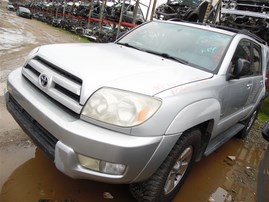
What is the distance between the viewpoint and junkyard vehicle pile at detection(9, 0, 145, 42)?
661 inches

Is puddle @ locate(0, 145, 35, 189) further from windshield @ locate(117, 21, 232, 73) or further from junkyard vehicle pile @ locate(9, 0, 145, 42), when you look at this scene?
junkyard vehicle pile @ locate(9, 0, 145, 42)

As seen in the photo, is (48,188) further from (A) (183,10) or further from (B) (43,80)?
(A) (183,10)

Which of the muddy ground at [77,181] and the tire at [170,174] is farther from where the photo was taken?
the muddy ground at [77,181]

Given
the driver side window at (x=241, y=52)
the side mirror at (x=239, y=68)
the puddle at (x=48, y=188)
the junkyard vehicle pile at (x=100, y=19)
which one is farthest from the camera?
the junkyard vehicle pile at (x=100, y=19)

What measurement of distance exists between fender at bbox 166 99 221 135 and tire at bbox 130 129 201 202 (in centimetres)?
15

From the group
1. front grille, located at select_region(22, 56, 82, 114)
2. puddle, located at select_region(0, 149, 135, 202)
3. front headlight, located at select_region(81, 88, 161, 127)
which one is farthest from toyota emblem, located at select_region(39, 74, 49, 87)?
puddle, located at select_region(0, 149, 135, 202)

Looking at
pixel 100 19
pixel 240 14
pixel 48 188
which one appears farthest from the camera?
pixel 100 19

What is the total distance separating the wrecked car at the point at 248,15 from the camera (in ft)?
31.7

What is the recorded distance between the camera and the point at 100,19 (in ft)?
60.8

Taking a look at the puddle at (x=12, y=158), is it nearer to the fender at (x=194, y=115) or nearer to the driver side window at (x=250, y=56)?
the fender at (x=194, y=115)

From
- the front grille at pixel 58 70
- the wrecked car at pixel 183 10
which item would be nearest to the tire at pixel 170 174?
the front grille at pixel 58 70

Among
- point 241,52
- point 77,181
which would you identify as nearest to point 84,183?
point 77,181

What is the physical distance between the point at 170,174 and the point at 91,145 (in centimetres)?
94

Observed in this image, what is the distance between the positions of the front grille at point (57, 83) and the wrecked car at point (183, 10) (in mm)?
9439
